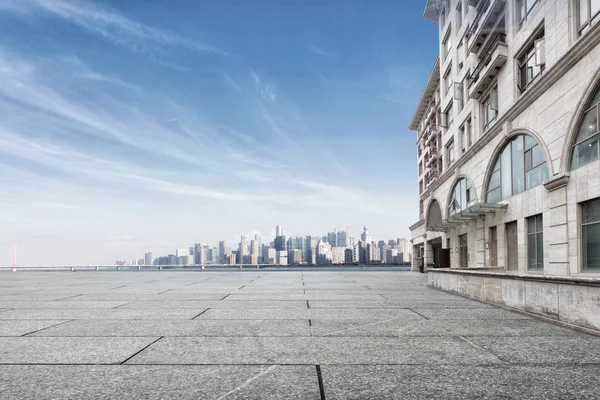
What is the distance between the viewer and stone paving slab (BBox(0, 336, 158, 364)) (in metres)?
5.33

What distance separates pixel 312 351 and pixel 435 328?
2.88m

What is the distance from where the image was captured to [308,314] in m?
9.41

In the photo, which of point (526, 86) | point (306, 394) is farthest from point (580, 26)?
point (306, 394)

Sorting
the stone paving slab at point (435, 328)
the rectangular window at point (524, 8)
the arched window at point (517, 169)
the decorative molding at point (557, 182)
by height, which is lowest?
the stone paving slab at point (435, 328)

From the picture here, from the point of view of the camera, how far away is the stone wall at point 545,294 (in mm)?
7340

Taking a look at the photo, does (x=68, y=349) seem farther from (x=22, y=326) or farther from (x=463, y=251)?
(x=463, y=251)

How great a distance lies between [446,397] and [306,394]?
1284 millimetres

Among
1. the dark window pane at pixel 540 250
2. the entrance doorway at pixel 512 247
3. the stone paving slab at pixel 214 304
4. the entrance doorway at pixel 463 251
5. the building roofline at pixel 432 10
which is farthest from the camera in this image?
the building roofline at pixel 432 10

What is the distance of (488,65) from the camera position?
26.3 metres

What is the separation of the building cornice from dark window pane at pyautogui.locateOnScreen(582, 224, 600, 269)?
9.32 ft

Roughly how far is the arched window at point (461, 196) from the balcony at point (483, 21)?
387 inches

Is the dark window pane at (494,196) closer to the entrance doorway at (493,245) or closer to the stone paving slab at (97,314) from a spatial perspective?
the entrance doorway at (493,245)

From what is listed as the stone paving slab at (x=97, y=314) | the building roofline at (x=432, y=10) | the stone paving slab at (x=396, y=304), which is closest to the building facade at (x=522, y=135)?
the building roofline at (x=432, y=10)

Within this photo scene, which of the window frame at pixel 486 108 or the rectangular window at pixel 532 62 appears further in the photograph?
the window frame at pixel 486 108
